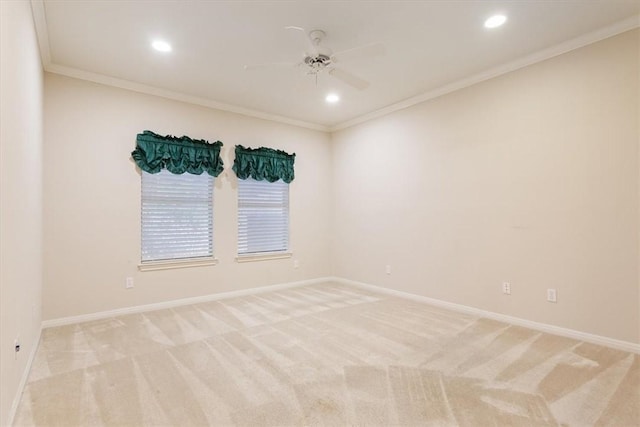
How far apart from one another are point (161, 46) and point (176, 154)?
4.61ft

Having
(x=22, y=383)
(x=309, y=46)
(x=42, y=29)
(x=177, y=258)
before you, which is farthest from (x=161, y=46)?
(x=22, y=383)

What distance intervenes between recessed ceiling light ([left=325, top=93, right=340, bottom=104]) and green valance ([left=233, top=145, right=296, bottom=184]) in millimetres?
1140

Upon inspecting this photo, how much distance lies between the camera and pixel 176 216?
4.28m

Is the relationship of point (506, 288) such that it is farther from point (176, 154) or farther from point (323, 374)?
point (176, 154)

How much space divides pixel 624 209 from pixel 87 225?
525cm

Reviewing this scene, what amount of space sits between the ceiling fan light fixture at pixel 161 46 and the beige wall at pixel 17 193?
0.87 m

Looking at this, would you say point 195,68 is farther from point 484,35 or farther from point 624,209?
point 624,209

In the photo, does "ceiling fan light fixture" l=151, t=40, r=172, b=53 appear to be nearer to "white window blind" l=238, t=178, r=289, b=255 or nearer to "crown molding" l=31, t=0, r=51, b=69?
"crown molding" l=31, t=0, r=51, b=69

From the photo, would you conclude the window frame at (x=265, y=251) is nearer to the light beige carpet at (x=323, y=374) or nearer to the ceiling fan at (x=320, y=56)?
the light beige carpet at (x=323, y=374)

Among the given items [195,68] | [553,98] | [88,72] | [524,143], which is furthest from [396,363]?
[88,72]

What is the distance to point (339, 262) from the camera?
573cm

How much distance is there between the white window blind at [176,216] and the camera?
4.08m

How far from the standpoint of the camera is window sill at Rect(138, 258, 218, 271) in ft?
13.2

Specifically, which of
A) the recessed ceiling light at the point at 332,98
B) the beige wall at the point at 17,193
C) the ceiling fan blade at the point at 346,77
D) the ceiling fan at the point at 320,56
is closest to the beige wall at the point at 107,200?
the beige wall at the point at 17,193
